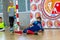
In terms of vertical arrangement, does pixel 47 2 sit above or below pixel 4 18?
above

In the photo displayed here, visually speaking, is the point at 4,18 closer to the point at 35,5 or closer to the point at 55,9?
the point at 35,5

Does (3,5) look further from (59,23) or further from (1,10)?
(59,23)

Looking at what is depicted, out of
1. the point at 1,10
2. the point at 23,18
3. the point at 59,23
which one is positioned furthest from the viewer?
the point at 1,10

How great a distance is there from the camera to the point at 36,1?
23.9 feet

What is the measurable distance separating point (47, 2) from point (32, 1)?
1.94ft

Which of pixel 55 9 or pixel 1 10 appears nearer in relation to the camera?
pixel 55 9

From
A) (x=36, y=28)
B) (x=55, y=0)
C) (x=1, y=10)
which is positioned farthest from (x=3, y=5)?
(x=36, y=28)

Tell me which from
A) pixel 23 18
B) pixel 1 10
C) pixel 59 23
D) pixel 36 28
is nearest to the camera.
A: pixel 36 28

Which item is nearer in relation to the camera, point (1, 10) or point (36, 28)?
point (36, 28)

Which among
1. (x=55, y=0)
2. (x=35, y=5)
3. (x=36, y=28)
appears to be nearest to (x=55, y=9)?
(x=55, y=0)

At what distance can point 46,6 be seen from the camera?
7.13m

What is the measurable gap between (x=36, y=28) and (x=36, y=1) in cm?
180

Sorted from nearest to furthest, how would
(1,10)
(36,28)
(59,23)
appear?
(36,28) → (59,23) → (1,10)

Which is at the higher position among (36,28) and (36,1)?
(36,1)
